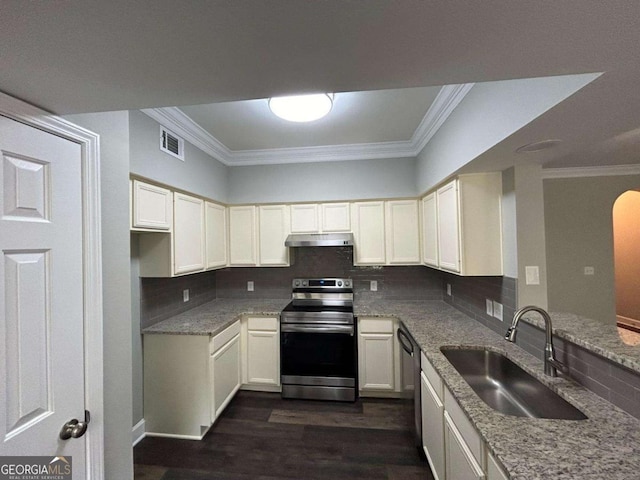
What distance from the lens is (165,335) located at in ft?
7.59

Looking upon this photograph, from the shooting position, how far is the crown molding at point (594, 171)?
10.8 ft

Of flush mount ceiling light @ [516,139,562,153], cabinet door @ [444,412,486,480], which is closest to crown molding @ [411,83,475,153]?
flush mount ceiling light @ [516,139,562,153]

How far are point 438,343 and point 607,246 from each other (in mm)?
3346

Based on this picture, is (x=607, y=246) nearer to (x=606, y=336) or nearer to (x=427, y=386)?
(x=606, y=336)

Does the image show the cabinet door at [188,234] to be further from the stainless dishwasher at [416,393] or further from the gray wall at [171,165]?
the stainless dishwasher at [416,393]

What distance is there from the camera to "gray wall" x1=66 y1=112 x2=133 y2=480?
1195mm

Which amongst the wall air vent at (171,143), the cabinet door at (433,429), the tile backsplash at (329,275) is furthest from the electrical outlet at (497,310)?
the wall air vent at (171,143)

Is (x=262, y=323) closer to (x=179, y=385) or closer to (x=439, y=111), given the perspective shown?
(x=179, y=385)

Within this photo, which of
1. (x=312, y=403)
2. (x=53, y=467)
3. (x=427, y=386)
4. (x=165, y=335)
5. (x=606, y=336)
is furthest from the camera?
(x=312, y=403)

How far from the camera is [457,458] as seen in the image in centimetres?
133

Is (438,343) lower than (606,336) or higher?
lower

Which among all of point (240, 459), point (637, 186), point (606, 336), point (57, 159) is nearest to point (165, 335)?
point (240, 459)

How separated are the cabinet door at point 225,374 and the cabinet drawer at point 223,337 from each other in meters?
0.04

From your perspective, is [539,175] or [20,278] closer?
[20,278]
